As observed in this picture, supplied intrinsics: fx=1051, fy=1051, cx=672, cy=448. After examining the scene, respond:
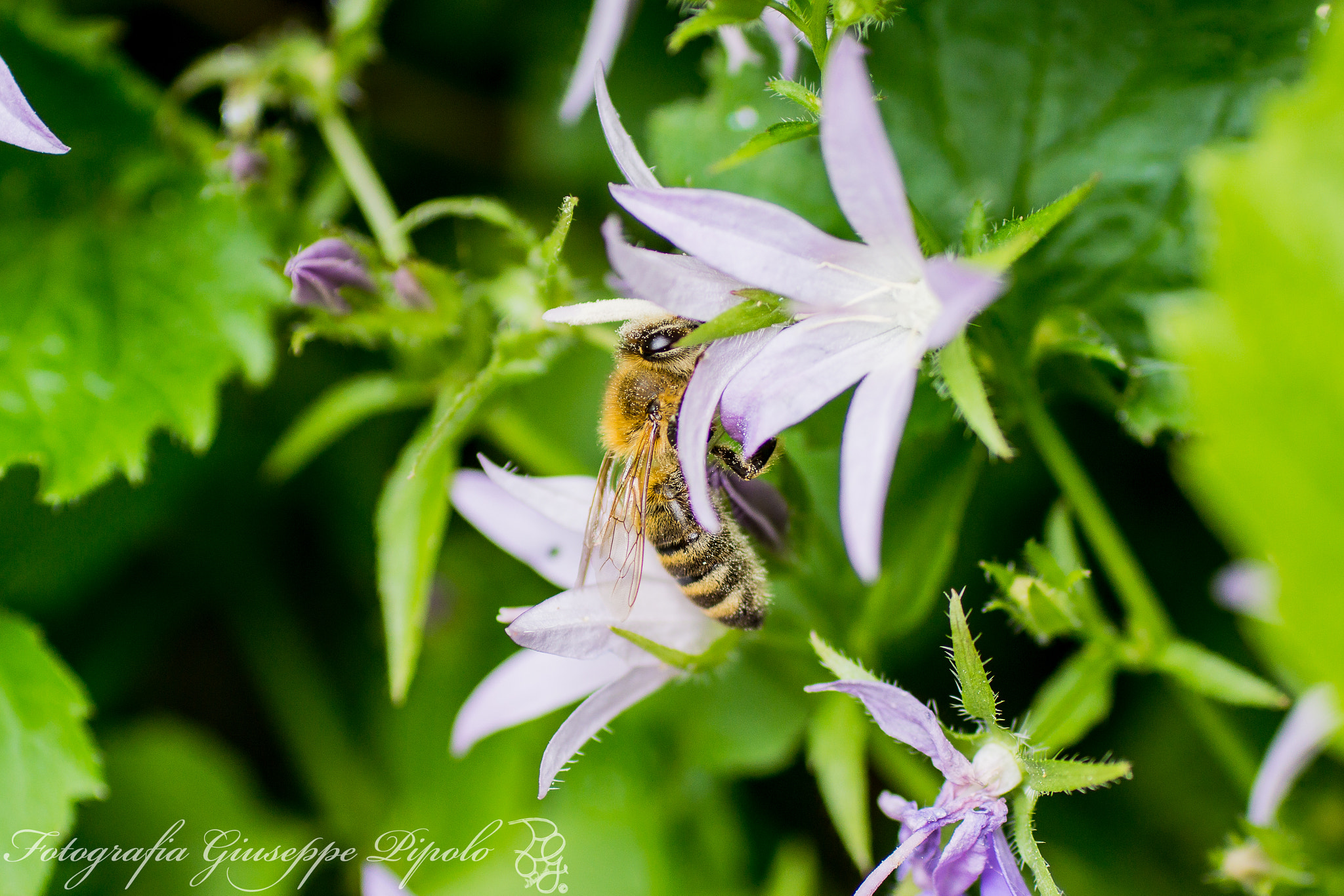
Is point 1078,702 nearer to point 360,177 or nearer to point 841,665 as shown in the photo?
point 841,665

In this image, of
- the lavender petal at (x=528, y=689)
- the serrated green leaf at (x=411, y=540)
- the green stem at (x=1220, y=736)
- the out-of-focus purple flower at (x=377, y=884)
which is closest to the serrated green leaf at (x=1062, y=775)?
the green stem at (x=1220, y=736)

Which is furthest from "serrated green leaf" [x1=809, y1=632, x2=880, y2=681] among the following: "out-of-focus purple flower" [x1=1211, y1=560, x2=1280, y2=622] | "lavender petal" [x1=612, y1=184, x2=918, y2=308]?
"out-of-focus purple flower" [x1=1211, y1=560, x2=1280, y2=622]

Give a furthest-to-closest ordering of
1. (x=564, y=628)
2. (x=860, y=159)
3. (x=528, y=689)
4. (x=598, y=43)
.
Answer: (x=598, y=43), (x=528, y=689), (x=564, y=628), (x=860, y=159)

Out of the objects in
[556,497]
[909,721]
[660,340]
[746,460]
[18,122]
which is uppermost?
[18,122]

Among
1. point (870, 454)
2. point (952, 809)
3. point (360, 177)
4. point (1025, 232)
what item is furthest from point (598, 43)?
point (952, 809)

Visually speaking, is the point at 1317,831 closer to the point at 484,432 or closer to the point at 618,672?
the point at 618,672

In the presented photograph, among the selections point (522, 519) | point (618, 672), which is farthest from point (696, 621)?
point (522, 519)

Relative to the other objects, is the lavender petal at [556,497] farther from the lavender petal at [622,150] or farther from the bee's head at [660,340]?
the lavender petal at [622,150]
